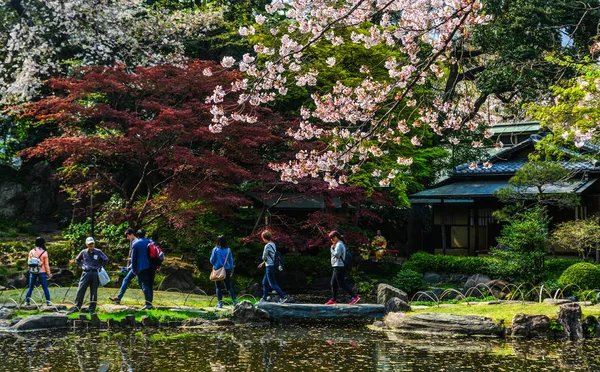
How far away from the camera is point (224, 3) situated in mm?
31422

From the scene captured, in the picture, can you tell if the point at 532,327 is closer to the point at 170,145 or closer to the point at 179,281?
the point at 179,281

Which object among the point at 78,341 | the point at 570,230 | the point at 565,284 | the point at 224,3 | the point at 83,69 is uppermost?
the point at 224,3

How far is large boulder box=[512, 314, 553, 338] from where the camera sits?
12844mm

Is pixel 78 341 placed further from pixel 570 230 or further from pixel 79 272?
pixel 570 230

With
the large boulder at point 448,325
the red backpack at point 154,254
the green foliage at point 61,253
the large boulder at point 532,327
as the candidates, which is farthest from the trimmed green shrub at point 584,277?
the green foliage at point 61,253

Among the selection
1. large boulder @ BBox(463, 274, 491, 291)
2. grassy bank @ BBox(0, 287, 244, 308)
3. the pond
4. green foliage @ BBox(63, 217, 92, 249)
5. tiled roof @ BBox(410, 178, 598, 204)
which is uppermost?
tiled roof @ BBox(410, 178, 598, 204)

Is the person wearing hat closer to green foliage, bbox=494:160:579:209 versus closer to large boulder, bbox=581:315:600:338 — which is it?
large boulder, bbox=581:315:600:338

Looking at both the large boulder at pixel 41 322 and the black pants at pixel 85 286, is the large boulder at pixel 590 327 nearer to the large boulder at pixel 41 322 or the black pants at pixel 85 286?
the black pants at pixel 85 286

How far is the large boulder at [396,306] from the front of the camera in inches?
582

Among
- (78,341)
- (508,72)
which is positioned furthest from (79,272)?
(508,72)

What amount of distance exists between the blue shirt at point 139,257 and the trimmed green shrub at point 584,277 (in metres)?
11.1

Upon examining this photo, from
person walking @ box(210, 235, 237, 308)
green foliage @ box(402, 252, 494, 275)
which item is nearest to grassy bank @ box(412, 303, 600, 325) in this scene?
person walking @ box(210, 235, 237, 308)

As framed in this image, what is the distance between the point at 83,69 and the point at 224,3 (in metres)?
10.8

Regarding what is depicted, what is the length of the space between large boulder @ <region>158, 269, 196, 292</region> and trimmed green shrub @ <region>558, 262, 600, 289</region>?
10.9m
